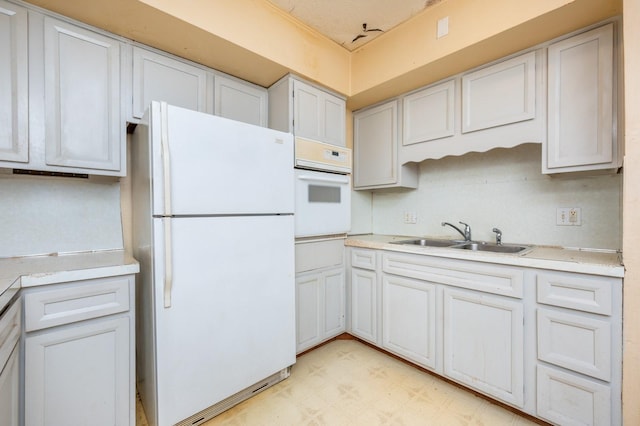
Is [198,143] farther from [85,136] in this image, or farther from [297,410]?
[297,410]

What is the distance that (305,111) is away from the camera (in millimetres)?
2193

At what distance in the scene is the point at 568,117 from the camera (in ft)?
5.20

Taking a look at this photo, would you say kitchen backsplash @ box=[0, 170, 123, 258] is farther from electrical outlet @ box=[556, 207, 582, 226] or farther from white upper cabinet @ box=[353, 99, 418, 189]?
electrical outlet @ box=[556, 207, 582, 226]

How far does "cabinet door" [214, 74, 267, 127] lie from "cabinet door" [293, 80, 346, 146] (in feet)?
1.08

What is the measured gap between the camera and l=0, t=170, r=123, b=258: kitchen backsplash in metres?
1.49

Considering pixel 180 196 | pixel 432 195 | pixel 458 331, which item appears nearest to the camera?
pixel 180 196

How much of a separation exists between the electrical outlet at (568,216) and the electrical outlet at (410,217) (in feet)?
3.43

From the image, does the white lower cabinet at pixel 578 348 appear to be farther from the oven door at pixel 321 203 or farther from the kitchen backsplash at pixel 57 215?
the kitchen backsplash at pixel 57 215

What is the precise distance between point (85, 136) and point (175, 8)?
0.85 metres

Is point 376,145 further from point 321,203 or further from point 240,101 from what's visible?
point 240,101

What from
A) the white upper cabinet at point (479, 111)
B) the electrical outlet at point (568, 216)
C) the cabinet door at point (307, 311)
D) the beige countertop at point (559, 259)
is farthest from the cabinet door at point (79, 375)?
the electrical outlet at point (568, 216)

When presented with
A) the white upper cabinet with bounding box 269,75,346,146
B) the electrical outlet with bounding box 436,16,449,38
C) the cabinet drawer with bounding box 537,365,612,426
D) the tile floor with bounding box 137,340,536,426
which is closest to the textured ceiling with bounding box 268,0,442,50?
the electrical outlet with bounding box 436,16,449,38

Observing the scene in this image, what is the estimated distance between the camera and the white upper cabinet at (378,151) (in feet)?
8.06

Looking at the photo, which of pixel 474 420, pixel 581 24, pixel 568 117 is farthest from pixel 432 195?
→ pixel 474 420
